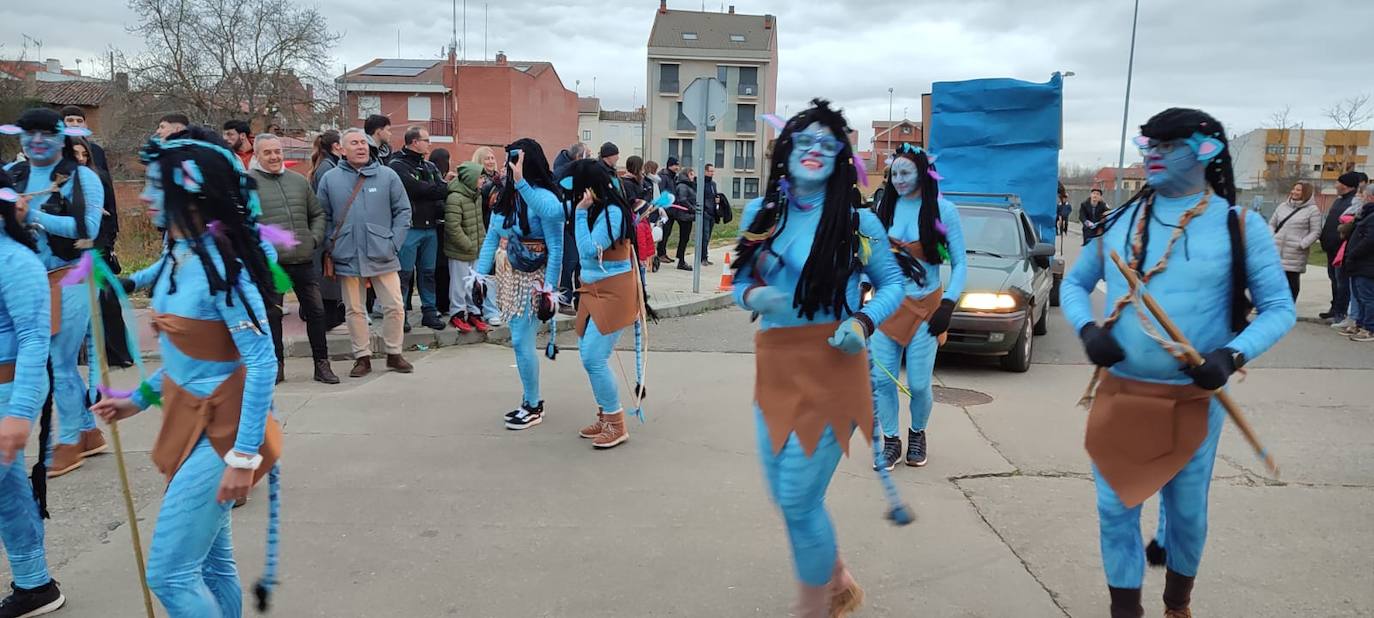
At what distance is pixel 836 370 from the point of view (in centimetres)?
311

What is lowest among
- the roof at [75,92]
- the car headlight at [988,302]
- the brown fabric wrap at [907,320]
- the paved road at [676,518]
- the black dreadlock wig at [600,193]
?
the paved road at [676,518]

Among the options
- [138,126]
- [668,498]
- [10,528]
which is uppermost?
[138,126]

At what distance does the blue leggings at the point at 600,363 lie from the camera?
227 inches

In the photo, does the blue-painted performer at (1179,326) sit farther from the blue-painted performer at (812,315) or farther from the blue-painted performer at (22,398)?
the blue-painted performer at (22,398)

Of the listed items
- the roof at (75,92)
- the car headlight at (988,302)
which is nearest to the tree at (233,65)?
the roof at (75,92)

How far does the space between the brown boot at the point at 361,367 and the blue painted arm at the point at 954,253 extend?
5.10 metres

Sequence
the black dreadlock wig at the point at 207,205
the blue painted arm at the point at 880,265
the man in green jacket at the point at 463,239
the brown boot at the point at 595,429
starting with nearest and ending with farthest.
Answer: the black dreadlock wig at the point at 207,205 → the blue painted arm at the point at 880,265 → the brown boot at the point at 595,429 → the man in green jacket at the point at 463,239

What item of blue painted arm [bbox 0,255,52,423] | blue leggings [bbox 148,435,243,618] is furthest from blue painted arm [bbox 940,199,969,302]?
blue painted arm [bbox 0,255,52,423]

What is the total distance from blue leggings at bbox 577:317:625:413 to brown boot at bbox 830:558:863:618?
2689 millimetres

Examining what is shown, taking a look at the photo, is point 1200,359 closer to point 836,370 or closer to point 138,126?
point 836,370

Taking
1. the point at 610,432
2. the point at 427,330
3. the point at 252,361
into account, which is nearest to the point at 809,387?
the point at 252,361

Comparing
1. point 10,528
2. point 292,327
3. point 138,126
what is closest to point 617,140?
point 138,126

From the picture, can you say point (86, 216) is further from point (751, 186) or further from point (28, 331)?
point (751, 186)

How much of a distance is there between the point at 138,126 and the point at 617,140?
59.4 m
